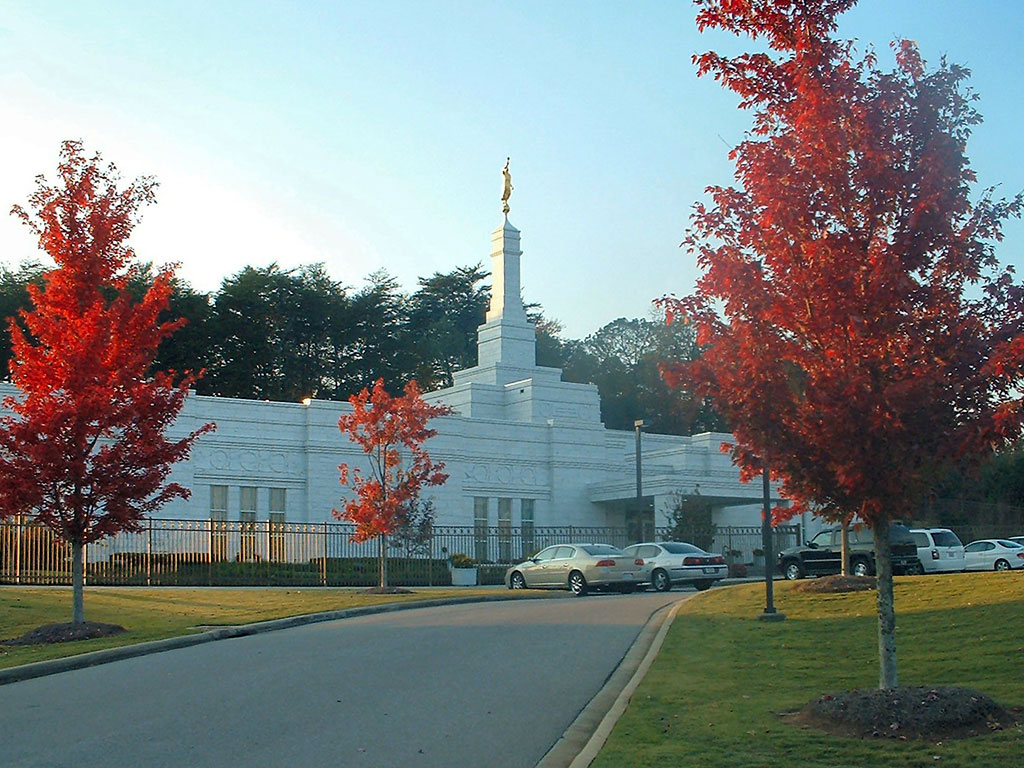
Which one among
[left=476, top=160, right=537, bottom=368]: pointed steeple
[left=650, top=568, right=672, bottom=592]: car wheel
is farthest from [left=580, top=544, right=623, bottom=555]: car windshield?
[left=476, top=160, right=537, bottom=368]: pointed steeple

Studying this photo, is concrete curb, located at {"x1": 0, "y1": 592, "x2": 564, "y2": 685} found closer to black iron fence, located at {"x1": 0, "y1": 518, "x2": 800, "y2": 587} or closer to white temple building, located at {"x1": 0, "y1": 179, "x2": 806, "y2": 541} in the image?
black iron fence, located at {"x1": 0, "y1": 518, "x2": 800, "y2": 587}

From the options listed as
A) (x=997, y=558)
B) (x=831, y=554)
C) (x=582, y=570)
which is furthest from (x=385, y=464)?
(x=997, y=558)

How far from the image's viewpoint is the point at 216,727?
1087cm

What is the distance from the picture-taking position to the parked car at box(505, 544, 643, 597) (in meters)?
32.6

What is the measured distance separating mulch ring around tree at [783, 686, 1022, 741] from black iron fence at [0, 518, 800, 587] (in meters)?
20.4

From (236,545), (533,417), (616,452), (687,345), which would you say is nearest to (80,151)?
(236,545)

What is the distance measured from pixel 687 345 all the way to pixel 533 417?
3460 centimetres

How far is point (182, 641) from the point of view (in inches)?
720

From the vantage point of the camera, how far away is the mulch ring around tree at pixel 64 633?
752 inches

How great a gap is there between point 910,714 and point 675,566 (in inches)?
932

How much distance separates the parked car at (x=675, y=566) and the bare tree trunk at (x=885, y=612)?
71.9 feet

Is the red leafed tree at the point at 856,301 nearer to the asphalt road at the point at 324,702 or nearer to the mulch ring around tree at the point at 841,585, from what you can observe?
the asphalt road at the point at 324,702

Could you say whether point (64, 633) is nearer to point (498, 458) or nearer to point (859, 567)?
point (859, 567)

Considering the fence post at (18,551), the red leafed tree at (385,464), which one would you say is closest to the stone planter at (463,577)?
the red leafed tree at (385,464)
